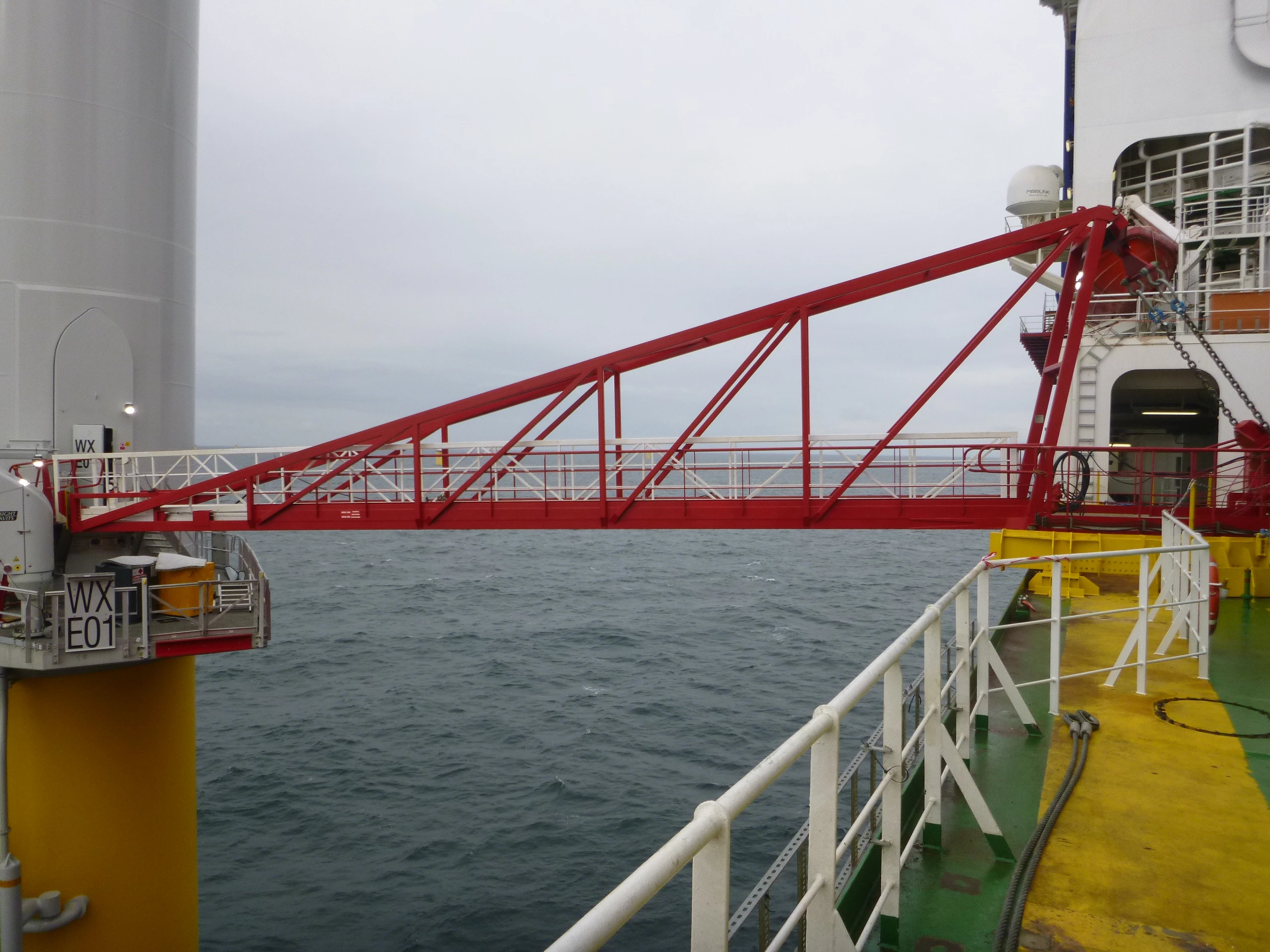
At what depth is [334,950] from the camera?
12938 mm

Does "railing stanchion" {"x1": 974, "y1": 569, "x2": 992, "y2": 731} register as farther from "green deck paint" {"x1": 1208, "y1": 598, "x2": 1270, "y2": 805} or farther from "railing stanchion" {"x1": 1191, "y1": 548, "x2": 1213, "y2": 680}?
"railing stanchion" {"x1": 1191, "y1": 548, "x2": 1213, "y2": 680}

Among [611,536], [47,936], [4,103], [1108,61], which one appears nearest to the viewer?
[47,936]

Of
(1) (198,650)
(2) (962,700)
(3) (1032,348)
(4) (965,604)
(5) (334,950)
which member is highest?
(3) (1032,348)

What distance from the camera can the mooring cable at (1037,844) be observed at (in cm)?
451

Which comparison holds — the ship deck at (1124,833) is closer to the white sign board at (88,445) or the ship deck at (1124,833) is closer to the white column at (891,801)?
the white column at (891,801)

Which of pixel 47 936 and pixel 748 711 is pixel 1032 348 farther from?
pixel 47 936

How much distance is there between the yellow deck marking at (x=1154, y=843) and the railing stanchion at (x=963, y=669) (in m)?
0.78

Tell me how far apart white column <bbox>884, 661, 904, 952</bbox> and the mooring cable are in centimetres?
57

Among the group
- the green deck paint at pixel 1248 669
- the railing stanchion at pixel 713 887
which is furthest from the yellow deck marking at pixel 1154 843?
the railing stanchion at pixel 713 887

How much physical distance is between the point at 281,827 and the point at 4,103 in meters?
13.7

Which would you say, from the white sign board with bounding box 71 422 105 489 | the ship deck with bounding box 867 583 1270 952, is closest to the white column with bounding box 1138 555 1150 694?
the ship deck with bounding box 867 583 1270 952

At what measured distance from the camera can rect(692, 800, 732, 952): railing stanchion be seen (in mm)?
2025

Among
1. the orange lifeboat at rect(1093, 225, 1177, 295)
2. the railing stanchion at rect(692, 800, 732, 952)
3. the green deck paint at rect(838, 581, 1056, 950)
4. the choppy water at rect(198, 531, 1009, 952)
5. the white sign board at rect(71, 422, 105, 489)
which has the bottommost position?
the choppy water at rect(198, 531, 1009, 952)

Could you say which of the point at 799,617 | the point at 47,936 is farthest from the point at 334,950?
the point at 799,617
